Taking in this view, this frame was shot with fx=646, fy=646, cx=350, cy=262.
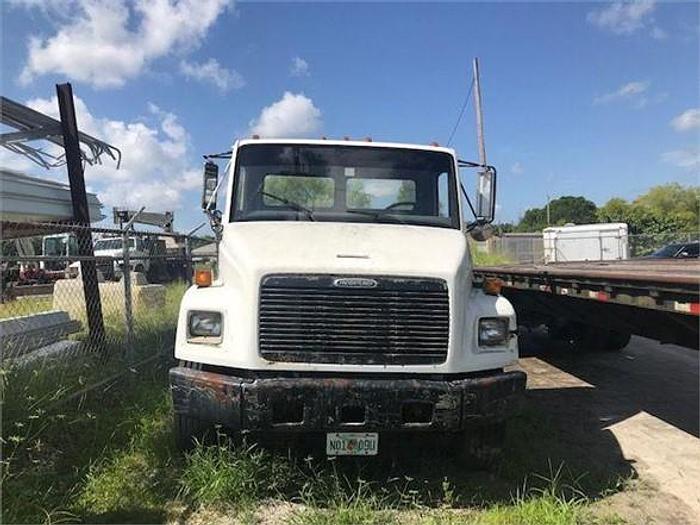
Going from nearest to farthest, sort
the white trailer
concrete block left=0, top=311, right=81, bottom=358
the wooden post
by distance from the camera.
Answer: concrete block left=0, top=311, right=81, bottom=358
the wooden post
the white trailer

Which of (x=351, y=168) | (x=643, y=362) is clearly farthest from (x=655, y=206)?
(x=351, y=168)

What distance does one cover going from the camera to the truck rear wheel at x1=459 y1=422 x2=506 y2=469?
14.8 feet

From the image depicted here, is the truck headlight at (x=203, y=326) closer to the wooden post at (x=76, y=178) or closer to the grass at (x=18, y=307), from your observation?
the wooden post at (x=76, y=178)

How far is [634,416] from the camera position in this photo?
21.1ft

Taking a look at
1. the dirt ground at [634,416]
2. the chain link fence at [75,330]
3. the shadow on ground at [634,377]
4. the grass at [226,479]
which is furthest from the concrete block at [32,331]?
the shadow on ground at [634,377]

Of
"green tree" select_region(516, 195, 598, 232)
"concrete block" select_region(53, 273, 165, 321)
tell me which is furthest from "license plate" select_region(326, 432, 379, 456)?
"green tree" select_region(516, 195, 598, 232)

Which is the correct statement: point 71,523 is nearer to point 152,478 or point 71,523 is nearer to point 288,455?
point 152,478

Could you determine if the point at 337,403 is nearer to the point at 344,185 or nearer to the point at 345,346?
the point at 345,346

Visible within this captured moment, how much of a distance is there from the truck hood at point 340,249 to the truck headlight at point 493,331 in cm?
44

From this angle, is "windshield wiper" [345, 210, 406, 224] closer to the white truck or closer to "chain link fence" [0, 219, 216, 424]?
the white truck

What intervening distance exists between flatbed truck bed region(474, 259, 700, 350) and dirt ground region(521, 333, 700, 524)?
87 centimetres

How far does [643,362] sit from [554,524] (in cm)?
617

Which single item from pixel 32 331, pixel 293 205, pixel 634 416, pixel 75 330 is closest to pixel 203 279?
pixel 293 205

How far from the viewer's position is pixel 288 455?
4.54 meters
